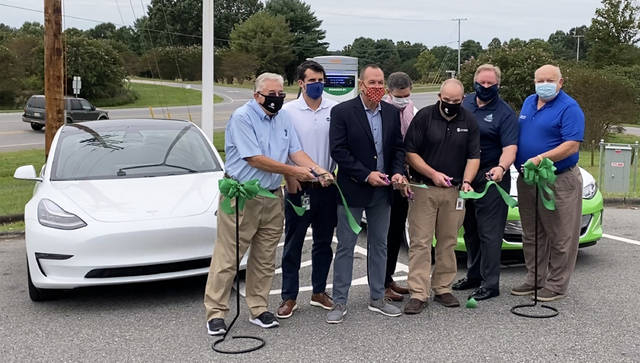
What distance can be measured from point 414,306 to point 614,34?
45552mm

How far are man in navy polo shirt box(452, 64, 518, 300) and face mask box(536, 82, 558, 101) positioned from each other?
272 millimetres

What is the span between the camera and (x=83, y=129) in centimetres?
638

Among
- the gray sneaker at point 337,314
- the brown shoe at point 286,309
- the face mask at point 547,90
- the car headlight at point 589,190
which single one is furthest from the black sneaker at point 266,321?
the car headlight at point 589,190

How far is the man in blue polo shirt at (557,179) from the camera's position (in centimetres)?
495

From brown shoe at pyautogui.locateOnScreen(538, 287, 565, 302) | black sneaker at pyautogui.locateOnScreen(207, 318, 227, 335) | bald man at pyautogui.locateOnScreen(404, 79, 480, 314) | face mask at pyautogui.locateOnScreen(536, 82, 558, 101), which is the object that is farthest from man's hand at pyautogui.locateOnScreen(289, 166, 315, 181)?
brown shoe at pyautogui.locateOnScreen(538, 287, 565, 302)

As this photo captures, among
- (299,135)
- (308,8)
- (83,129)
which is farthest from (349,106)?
(308,8)

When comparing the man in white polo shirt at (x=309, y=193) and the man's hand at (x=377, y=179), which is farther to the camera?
the man in white polo shirt at (x=309, y=193)

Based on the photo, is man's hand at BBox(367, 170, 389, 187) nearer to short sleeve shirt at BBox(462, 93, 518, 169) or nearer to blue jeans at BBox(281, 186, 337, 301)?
blue jeans at BBox(281, 186, 337, 301)

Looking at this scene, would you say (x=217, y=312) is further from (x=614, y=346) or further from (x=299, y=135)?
(x=614, y=346)

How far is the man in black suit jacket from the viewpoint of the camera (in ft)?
14.8

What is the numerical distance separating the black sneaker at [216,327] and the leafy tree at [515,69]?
80.8ft

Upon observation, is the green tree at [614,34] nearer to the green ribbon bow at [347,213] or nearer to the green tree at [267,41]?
the green tree at [267,41]

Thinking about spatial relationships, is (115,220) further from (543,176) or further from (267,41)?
(267,41)

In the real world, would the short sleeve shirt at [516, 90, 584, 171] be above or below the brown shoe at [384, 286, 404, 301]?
above
